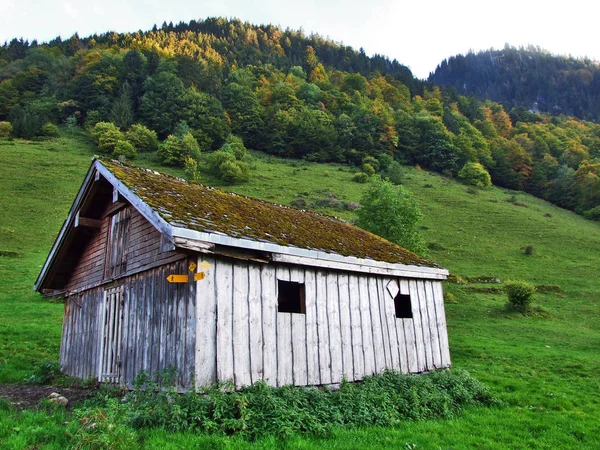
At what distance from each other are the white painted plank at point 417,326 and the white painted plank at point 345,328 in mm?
3247

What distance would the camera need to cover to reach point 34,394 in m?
11.2

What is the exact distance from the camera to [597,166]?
8762cm

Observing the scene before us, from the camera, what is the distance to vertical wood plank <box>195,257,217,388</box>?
8555 mm

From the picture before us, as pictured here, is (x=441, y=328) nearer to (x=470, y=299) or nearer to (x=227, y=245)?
(x=227, y=245)

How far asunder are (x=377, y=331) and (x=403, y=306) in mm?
2565

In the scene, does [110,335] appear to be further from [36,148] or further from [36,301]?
[36,148]

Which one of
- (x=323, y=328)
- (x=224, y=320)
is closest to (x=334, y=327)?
(x=323, y=328)

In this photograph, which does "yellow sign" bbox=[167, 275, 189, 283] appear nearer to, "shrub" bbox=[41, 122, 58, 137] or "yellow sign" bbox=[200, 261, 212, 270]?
"yellow sign" bbox=[200, 261, 212, 270]

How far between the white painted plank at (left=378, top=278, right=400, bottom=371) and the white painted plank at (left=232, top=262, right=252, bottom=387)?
5.07m

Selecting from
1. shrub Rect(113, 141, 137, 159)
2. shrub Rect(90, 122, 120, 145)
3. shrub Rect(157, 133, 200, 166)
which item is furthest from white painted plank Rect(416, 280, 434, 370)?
shrub Rect(90, 122, 120, 145)

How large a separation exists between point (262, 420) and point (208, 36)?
169 m

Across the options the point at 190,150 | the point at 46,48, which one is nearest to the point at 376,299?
the point at 190,150

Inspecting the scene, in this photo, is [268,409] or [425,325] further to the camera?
[425,325]

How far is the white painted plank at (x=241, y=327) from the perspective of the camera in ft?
29.8
